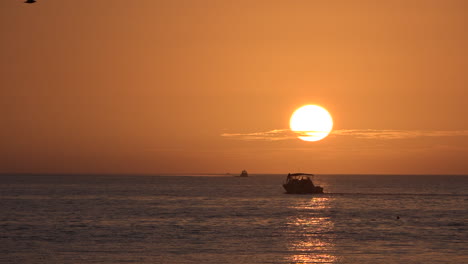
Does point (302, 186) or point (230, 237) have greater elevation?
point (302, 186)

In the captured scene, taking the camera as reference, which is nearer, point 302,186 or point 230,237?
point 230,237

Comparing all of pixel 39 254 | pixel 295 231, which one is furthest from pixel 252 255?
pixel 295 231

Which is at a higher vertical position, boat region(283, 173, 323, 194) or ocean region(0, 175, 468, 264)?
boat region(283, 173, 323, 194)

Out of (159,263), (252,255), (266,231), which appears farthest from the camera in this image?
(266,231)

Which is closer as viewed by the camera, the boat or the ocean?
the ocean

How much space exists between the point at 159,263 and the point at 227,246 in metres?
10.6

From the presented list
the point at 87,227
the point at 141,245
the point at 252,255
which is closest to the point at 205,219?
the point at 87,227

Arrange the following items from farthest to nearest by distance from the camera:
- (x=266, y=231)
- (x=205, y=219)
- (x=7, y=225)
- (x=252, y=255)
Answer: (x=205, y=219), (x=7, y=225), (x=266, y=231), (x=252, y=255)

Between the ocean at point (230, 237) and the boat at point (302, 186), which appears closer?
the ocean at point (230, 237)

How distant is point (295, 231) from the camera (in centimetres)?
6938

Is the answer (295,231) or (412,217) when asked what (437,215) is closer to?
(412,217)

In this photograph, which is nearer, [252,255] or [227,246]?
[252,255]

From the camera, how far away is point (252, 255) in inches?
1964

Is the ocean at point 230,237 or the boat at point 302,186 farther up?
the boat at point 302,186
